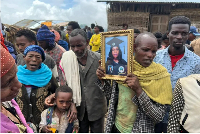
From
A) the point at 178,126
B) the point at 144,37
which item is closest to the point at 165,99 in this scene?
the point at 178,126

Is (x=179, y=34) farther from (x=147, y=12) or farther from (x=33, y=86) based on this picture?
(x=147, y=12)

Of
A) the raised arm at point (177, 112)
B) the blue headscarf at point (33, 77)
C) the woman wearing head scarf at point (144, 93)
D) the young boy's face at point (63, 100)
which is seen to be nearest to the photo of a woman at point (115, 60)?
the woman wearing head scarf at point (144, 93)

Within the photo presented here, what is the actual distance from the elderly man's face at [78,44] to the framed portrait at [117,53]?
1.71 feet

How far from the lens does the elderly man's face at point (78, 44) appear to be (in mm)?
2258

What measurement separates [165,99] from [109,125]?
698 millimetres

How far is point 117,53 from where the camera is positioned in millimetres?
1773

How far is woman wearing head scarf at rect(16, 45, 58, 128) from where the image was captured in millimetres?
2284

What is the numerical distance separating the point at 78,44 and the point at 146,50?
1.02 metres

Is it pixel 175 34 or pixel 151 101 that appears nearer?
pixel 151 101

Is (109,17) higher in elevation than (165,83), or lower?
higher

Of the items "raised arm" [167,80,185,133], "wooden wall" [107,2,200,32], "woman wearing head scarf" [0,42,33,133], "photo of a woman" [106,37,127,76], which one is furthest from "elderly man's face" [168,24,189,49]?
"wooden wall" [107,2,200,32]

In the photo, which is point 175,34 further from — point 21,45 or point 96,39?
point 96,39

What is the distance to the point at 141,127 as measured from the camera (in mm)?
1685

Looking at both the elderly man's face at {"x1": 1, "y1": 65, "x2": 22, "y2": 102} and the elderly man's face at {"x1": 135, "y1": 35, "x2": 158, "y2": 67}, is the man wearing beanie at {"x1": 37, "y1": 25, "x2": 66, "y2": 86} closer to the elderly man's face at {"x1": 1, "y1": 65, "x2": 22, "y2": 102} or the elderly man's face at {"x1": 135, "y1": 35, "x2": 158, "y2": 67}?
the elderly man's face at {"x1": 135, "y1": 35, "x2": 158, "y2": 67}
